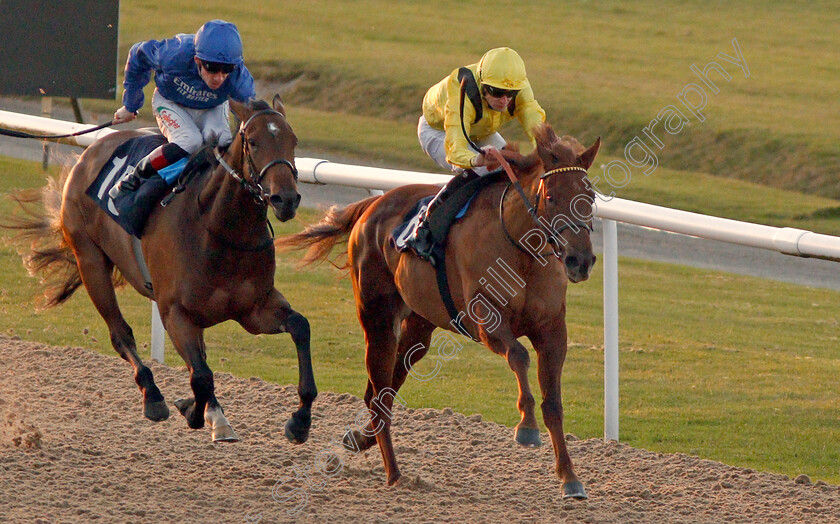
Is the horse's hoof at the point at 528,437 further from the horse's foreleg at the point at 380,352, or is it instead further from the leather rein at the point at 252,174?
the leather rein at the point at 252,174

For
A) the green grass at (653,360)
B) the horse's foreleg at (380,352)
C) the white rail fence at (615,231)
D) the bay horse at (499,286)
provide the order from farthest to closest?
the green grass at (653,360) < the horse's foreleg at (380,352) < the white rail fence at (615,231) < the bay horse at (499,286)

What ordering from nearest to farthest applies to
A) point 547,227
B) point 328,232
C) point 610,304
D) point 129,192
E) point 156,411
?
point 547,227
point 156,411
point 129,192
point 610,304
point 328,232

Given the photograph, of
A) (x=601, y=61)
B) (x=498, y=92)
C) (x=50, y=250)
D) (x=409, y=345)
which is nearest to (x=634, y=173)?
(x=601, y=61)

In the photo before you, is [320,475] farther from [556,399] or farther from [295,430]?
[556,399]

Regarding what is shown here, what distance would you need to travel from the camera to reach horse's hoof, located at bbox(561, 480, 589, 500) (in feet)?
13.9

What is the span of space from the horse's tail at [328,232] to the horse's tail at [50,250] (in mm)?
1250

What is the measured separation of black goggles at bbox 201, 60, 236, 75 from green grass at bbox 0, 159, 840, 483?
2224mm

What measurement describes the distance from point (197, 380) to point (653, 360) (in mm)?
3587

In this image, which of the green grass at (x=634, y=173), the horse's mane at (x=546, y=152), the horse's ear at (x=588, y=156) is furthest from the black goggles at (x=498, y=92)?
the green grass at (x=634, y=173)

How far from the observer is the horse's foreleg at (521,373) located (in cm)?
406

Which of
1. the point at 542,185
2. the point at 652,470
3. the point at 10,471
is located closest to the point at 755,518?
the point at 652,470

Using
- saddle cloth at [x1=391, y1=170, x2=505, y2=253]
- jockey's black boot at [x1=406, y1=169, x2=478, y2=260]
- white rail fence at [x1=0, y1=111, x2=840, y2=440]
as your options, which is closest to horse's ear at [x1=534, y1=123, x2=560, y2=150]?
saddle cloth at [x1=391, y1=170, x2=505, y2=253]

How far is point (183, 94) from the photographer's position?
5.03 meters

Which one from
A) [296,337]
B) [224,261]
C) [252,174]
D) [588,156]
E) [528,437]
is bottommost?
[528,437]
